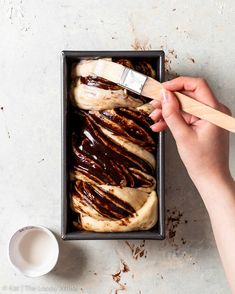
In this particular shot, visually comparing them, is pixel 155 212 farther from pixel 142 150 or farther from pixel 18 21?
pixel 18 21

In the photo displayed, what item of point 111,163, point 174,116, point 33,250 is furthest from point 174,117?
point 33,250

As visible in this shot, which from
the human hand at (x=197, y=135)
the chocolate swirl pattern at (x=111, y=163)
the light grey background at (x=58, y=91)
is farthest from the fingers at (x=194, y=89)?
the light grey background at (x=58, y=91)

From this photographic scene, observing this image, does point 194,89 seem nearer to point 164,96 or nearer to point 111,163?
point 164,96

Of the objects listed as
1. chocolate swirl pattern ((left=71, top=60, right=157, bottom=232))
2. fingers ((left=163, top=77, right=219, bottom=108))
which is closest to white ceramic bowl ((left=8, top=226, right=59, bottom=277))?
chocolate swirl pattern ((left=71, top=60, right=157, bottom=232))

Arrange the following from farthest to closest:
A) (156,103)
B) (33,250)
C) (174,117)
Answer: (33,250)
(156,103)
(174,117)

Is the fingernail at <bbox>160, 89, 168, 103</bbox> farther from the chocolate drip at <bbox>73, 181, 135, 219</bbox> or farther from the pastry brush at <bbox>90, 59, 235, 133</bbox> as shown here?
the chocolate drip at <bbox>73, 181, 135, 219</bbox>

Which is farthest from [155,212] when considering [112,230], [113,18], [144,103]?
[113,18]
